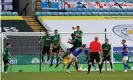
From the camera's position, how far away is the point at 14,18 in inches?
1423

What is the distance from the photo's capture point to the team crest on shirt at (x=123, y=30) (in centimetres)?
3545

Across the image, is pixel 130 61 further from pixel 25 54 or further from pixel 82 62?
pixel 25 54

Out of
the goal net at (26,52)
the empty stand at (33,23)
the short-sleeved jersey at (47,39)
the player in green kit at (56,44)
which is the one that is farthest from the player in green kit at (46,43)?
the empty stand at (33,23)

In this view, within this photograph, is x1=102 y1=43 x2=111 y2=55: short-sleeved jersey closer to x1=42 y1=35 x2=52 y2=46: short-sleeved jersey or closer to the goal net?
x1=42 y1=35 x2=52 y2=46: short-sleeved jersey

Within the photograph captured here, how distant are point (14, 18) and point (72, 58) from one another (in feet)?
47.1

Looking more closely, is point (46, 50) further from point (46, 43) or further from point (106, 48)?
point (106, 48)

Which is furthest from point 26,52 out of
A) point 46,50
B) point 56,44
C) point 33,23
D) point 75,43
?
point 33,23

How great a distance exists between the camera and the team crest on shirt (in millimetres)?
35450

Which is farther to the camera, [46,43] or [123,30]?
[123,30]

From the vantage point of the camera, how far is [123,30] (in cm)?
3591

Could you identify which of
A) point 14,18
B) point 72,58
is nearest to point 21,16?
point 14,18

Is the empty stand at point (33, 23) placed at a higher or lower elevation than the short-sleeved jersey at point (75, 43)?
lower

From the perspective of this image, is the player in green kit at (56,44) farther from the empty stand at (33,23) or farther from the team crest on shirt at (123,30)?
the team crest on shirt at (123,30)

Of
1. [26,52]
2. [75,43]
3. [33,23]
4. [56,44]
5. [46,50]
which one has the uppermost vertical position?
[75,43]
